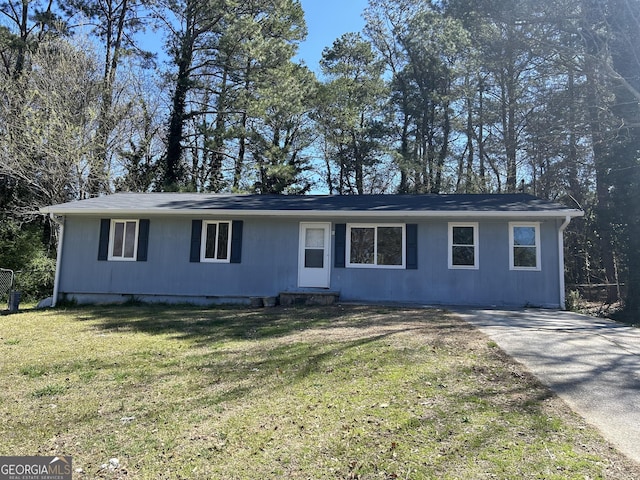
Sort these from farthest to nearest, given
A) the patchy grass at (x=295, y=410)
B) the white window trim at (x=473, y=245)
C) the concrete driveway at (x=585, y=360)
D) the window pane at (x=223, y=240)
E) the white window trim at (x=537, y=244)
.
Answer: the window pane at (x=223, y=240) < the white window trim at (x=473, y=245) < the white window trim at (x=537, y=244) < the concrete driveway at (x=585, y=360) < the patchy grass at (x=295, y=410)

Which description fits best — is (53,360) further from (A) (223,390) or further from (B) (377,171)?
(B) (377,171)

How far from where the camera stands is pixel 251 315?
8.95 metres

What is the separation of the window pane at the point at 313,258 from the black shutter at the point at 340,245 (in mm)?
409

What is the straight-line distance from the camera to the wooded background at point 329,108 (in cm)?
1309

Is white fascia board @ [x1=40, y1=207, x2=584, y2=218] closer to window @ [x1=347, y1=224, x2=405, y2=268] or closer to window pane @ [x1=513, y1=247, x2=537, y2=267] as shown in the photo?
window @ [x1=347, y1=224, x2=405, y2=268]

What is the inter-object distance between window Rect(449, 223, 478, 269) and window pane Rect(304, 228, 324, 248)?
3.32 meters

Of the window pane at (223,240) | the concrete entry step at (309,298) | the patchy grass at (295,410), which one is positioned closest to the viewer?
the patchy grass at (295,410)

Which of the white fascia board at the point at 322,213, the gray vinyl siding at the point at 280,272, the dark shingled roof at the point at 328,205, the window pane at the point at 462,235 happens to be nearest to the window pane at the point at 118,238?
the gray vinyl siding at the point at 280,272

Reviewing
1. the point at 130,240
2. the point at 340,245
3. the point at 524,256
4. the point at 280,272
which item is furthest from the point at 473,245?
the point at 130,240

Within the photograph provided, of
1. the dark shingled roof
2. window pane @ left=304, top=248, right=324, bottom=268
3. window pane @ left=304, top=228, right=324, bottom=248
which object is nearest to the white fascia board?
the dark shingled roof

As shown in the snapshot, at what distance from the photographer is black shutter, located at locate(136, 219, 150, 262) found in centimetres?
1126

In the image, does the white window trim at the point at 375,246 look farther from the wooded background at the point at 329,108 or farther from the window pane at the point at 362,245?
the wooded background at the point at 329,108

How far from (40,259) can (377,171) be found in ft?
54.6

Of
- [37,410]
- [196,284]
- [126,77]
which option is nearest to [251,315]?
[196,284]
